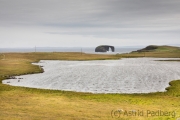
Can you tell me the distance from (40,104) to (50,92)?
11916 millimetres

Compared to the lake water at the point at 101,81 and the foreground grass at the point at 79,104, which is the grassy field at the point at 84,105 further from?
the lake water at the point at 101,81

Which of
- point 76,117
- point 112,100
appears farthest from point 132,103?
point 76,117

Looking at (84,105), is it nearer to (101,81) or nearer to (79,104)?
Result: (79,104)

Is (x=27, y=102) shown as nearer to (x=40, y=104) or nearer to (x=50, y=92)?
(x=40, y=104)

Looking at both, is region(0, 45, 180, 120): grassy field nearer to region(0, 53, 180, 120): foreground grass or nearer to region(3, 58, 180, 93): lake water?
region(0, 53, 180, 120): foreground grass

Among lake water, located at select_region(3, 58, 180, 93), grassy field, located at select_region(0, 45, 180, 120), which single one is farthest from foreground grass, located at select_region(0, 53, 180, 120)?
lake water, located at select_region(3, 58, 180, 93)

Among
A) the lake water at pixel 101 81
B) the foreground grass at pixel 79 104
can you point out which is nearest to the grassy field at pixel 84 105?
the foreground grass at pixel 79 104

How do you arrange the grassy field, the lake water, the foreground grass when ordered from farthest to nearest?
1. the lake water
2. the foreground grass
3. the grassy field

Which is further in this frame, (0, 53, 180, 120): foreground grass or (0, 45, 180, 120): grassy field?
(0, 53, 180, 120): foreground grass

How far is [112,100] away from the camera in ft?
141

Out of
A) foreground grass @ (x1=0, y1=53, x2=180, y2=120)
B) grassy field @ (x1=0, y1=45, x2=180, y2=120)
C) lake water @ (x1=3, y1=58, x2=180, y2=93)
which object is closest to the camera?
grassy field @ (x1=0, y1=45, x2=180, y2=120)

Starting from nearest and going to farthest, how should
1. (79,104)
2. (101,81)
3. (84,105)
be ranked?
(84,105) < (79,104) < (101,81)

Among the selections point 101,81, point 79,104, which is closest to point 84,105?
point 79,104

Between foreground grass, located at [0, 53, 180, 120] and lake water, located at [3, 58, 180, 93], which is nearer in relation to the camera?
foreground grass, located at [0, 53, 180, 120]
